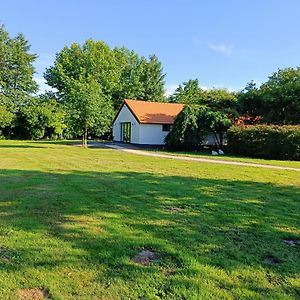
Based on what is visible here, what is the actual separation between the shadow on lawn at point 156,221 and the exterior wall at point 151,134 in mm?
21509

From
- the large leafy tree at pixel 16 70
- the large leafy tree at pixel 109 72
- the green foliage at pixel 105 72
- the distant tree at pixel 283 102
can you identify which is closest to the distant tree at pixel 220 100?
the distant tree at pixel 283 102

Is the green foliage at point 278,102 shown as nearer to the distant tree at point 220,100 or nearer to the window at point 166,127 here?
the distant tree at point 220,100

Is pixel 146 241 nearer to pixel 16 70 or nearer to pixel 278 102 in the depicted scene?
pixel 278 102

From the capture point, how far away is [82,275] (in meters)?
3.27

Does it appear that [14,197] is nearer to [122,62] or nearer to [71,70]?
[71,70]

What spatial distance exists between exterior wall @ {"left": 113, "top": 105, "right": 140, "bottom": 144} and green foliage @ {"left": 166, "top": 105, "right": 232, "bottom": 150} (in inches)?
251

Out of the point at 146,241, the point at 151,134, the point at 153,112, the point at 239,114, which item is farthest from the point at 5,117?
the point at 146,241

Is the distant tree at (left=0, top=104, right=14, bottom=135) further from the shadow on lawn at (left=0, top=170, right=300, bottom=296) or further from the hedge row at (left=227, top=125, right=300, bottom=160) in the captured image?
the shadow on lawn at (left=0, top=170, right=300, bottom=296)

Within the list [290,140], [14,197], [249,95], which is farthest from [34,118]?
[14,197]

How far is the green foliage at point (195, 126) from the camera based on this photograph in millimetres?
24625

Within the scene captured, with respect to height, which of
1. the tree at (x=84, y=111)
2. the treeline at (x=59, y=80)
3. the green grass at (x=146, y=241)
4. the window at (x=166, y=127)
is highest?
the treeline at (x=59, y=80)

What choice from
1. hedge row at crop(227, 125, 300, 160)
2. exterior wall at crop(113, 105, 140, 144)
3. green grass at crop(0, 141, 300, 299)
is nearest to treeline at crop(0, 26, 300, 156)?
exterior wall at crop(113, 105, 140, 144)

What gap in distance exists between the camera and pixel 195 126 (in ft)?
81.4

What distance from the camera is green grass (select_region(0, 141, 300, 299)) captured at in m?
3.11
